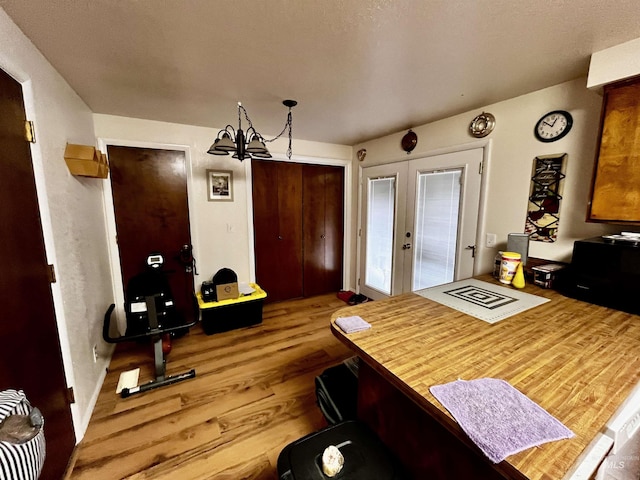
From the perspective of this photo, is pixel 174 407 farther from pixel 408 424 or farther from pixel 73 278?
pixel 408 424

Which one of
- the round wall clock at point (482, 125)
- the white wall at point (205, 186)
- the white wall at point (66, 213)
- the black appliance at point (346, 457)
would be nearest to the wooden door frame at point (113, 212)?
the white wall at point (205, 186)

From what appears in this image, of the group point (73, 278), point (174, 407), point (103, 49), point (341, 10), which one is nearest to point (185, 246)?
point (73, 278)

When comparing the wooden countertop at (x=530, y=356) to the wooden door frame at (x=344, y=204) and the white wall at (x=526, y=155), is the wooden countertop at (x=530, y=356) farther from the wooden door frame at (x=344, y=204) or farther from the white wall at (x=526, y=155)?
the wooden door frame at (x=344, y=204)

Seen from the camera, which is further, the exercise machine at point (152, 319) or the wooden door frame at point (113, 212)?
the wooden door frame at point (113, 212)

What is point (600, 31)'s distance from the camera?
1.30 metres

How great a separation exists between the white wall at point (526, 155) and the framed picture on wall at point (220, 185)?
2.27 meters

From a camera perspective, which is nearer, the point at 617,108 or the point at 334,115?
the point at 617,108

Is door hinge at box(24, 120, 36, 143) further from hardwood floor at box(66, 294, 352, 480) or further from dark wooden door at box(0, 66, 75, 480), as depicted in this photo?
hardwood floor at box(66, 294, 352, 480)

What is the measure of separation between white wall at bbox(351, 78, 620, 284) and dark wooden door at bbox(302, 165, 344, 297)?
151 cm

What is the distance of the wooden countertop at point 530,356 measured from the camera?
2.24 ft

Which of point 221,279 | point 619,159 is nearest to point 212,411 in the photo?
point 221,279

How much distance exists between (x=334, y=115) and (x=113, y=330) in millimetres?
2966

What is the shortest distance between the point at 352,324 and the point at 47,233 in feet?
5.48

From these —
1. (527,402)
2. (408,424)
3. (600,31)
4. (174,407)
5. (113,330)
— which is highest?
(600,31)
